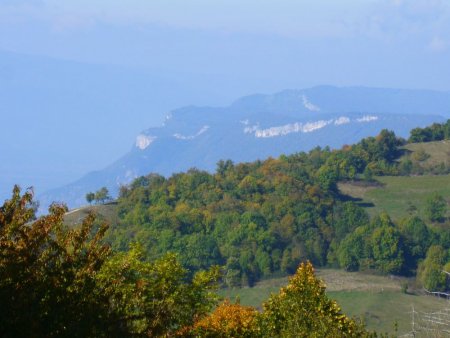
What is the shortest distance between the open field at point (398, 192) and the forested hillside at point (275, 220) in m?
1.52

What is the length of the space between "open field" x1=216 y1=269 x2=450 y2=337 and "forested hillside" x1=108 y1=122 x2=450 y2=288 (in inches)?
88.9

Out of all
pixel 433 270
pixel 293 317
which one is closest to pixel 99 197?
pixel 433 270

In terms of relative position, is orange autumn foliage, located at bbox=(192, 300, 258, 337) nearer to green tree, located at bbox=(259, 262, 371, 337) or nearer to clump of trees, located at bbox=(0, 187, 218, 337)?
green tree, located at bbox=(259, 262, 371, 337)

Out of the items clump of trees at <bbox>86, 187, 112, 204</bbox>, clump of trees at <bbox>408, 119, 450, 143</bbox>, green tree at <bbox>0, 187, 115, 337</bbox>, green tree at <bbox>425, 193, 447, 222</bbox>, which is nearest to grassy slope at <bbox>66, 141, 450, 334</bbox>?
green tree at <bbox>425, 193, 447, 222</bbox>

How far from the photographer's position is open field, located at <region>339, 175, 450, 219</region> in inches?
3504

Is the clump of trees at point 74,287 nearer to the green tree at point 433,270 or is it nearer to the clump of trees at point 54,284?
the clump of trees at point 54,284

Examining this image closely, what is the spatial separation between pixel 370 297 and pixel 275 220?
22.0m

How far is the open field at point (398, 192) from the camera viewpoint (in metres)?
89.0

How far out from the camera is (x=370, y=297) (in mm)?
65938

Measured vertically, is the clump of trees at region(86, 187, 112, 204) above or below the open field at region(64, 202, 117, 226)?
above

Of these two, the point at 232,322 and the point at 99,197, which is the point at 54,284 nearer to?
the point at 232,322

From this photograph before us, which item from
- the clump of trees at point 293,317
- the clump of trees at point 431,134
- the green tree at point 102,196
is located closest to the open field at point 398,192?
the clump of trees at point 431,134

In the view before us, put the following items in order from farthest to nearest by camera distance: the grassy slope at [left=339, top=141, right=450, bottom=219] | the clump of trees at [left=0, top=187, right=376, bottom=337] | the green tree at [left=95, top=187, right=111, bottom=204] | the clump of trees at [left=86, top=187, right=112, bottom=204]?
1. the green tree at [left=95, top=187, right=111, bottom=204]
2. the clump of trees at [left=86, top=187, right=112, bottom=204]
3. the grassy slope at [left=339, top=141, right=450, bottom=219]
4. the clump of trees at [left=0, top=187, right=376, bottom=337]

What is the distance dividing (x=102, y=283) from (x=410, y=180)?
8352 centimetres
